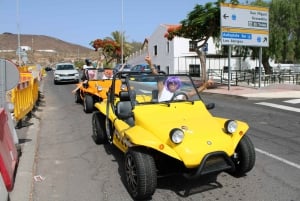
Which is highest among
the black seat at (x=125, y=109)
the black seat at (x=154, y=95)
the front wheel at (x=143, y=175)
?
the black seat at (x=154, y=95)

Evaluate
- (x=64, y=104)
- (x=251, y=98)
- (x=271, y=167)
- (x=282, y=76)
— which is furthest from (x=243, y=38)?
(x=271, y=167)

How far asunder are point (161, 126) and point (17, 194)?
2.00 metres

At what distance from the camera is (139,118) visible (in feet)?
16.2

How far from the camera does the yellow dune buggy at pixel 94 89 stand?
1146 centimetres

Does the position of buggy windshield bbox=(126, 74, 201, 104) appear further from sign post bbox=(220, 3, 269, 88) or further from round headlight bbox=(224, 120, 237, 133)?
sign post bbox=(220, 3, 269, 88)

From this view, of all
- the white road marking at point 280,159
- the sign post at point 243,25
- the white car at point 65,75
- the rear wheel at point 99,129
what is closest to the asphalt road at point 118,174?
the white road marking at point 280,159

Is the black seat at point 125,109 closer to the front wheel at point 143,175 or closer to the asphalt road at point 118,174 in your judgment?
the asphalt road at point 118,174

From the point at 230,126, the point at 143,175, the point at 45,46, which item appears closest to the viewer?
the point at 143,175

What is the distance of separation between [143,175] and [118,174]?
4.33 ft

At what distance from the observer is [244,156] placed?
479cm

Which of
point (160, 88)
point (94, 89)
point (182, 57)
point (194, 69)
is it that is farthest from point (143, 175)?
point (182, 57)

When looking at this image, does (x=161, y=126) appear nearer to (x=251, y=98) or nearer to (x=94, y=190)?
(x=94, y=190)

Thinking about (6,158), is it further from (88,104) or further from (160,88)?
→ (88,104)

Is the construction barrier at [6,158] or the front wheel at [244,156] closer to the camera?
the construction barrier at [6,158]
